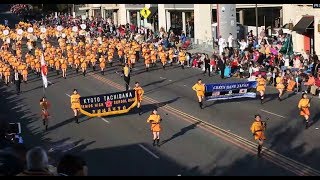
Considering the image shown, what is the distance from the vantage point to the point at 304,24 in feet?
125

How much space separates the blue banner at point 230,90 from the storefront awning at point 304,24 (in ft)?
37.1

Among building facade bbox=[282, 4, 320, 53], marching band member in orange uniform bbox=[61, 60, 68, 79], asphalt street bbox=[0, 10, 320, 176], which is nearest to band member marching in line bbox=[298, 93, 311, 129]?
asphalt street bbox=[0, 10, 320, 176]

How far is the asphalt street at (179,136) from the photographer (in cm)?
1719

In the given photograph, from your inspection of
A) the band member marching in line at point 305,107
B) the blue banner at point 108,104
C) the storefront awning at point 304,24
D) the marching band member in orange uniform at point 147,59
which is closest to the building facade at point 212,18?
the storefront awning at point 304,24

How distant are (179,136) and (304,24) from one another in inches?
790

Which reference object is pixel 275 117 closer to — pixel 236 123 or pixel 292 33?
pixel 236 123

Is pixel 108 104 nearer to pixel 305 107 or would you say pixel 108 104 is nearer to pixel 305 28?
pixel 305 107

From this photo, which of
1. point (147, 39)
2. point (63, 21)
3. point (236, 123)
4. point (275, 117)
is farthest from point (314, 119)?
point (63, 21)

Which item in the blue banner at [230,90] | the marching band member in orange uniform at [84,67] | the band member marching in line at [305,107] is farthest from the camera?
the marching band member in orange uniform at [84,67]

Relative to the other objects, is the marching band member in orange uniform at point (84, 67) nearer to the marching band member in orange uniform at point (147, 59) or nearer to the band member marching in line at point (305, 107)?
the marching band member in orange uniform at point (147, 59)

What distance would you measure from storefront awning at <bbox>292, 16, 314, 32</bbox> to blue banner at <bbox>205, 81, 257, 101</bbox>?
11.3 m

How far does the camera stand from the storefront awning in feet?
124

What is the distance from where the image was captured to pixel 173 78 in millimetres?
35656

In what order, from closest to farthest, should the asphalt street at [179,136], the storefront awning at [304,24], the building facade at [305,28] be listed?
the asphalt street at [179,136] → the building facade at [305,28] → the storefront awning at [304,24]
